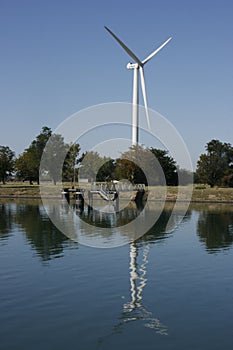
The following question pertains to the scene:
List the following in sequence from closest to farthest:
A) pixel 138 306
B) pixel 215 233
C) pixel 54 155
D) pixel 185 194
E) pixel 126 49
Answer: pixel 138 306 < pixel 215 233 < pixel 126 49 < pixel 185 194 < pixel 54 155

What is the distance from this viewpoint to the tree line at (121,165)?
9006 cm

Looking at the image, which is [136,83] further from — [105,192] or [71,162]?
[71,162]

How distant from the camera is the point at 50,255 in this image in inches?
954

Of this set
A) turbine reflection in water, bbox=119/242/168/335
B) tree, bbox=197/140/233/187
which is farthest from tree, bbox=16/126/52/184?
turbine reflection in water, bbox=119/242/168/335

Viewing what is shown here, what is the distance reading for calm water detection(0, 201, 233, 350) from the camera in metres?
12.5

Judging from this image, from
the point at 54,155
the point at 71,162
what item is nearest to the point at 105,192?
the point at 71,162

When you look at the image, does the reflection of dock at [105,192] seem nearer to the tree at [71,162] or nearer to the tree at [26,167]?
the tree at [71,162]

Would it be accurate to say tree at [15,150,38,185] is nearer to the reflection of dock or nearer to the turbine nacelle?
the reflection of dock

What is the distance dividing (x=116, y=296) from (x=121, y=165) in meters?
72.6

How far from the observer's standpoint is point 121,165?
88812 millimetres

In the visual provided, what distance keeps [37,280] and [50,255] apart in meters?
5.77

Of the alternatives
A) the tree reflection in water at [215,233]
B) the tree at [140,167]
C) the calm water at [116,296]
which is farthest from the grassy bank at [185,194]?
the calm water at [116,296]

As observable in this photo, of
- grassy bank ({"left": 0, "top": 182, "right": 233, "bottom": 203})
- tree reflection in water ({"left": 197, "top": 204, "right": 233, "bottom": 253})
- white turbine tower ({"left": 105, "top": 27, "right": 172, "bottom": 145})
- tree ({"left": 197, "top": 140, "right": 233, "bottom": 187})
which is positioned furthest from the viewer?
tree ({"left": 197, "top": 140, "right": 233, "bottom": 187})

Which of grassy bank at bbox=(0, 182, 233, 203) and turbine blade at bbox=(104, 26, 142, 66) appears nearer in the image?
turbine blade at bbox=(104, 26, 142, 66)
